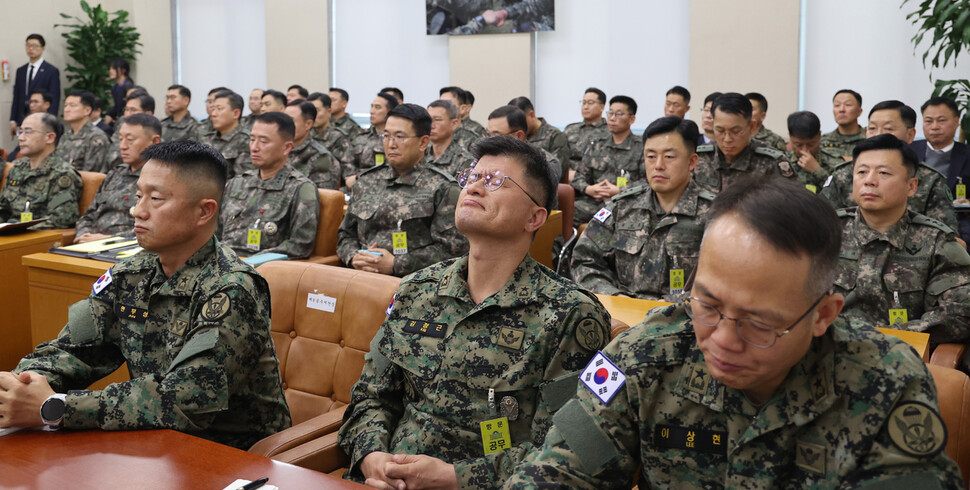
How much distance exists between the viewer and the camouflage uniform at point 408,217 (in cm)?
404

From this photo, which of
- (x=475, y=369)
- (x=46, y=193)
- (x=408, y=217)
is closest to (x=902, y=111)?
(x=408, y=217)

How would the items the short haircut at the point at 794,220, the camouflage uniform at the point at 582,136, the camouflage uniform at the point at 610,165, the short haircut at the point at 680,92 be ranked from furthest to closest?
1. the short haircut at the point at 680,92
2. the camouflage uniform at the point at 582,136
3. the camouflage uniform at the point at 610,165
4. the short haircut at the point at 794,220

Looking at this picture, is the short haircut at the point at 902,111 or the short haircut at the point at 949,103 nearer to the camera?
the short haircut at the point at 902,111

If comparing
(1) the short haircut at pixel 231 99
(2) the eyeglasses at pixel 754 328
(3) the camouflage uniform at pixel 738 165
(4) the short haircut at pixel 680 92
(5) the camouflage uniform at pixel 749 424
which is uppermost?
(4) the short haircut at pixel 680 92

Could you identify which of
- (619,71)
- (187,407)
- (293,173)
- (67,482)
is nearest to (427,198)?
Answer: (293,173)

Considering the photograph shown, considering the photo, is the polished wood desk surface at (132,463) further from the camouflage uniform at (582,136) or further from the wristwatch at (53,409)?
the camouflage uniform at (582,136)

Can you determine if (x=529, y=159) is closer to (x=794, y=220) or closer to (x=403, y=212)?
(x=794, y=220)

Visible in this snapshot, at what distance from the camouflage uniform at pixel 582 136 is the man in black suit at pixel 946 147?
102 inches

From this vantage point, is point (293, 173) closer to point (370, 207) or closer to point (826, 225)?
point (370, 207)

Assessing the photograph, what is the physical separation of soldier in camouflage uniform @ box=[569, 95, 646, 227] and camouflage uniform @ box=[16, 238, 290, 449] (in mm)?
4057

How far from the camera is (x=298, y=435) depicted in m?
1.97

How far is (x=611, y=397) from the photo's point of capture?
1330 millimetres

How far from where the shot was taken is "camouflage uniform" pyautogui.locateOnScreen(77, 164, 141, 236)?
16.0ft

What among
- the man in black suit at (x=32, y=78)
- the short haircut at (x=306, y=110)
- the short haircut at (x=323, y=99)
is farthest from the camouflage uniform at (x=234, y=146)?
the man in black suit at (x=32, y=78)
